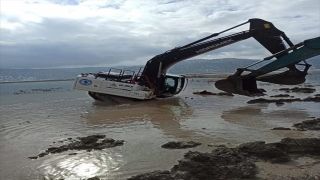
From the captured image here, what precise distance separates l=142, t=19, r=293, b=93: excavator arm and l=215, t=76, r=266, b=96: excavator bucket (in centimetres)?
146

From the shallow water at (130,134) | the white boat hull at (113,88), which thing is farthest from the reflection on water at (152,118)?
the white boat hull at (113,88)

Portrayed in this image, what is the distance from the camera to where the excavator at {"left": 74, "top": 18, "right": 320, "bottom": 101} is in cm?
1133

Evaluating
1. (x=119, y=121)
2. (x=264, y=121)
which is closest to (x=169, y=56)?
(x=119, y=121)

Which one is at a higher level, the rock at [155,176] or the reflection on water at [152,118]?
the rock at [155,176]

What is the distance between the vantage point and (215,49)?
14.5 meters

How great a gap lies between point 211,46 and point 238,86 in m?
3.04

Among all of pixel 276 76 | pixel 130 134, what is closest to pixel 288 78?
pixel 276 76

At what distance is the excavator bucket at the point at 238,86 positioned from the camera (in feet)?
39.4

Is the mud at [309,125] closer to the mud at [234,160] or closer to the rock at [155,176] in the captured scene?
the mud at [234,160]

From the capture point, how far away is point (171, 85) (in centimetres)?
1705

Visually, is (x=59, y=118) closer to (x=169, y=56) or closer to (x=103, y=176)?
(x=169, y=56)

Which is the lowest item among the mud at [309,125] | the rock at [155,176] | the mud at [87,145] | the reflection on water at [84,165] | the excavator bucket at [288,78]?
the reflection on water at [84,165]

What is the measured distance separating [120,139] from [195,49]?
26.3 ft

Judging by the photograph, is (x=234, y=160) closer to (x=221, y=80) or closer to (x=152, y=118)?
(x=152, y=118)
